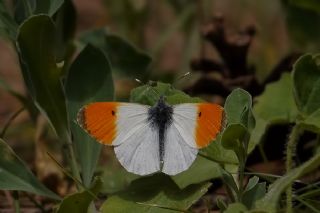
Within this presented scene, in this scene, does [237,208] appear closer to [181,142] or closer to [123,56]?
[181,142]

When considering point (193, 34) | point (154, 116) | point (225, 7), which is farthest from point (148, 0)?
point (154, 116)

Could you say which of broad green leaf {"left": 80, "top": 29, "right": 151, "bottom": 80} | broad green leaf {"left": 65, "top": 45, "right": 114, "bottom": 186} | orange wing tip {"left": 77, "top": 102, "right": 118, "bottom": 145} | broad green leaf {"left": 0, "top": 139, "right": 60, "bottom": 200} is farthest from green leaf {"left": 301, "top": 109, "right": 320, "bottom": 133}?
broad green leaf {"left": 80, "top": 29, "right": 151, "bottom": 80}

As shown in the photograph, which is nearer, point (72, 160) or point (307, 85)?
point (307, 85)

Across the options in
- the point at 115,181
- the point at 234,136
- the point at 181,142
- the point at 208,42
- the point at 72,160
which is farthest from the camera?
the point at 208,42

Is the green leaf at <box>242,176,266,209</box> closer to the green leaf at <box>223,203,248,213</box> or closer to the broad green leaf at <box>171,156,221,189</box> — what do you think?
the green leaf at <box>223,203,248,213</box>

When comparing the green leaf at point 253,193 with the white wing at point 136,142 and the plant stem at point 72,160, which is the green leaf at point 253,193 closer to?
the white wing at point 136,142

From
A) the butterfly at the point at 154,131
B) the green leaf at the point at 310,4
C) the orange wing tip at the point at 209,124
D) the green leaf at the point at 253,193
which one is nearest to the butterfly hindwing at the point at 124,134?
the butterfly at the point at 154,131

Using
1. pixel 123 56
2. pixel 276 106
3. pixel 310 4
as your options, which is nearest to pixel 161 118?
pixel 276 106
